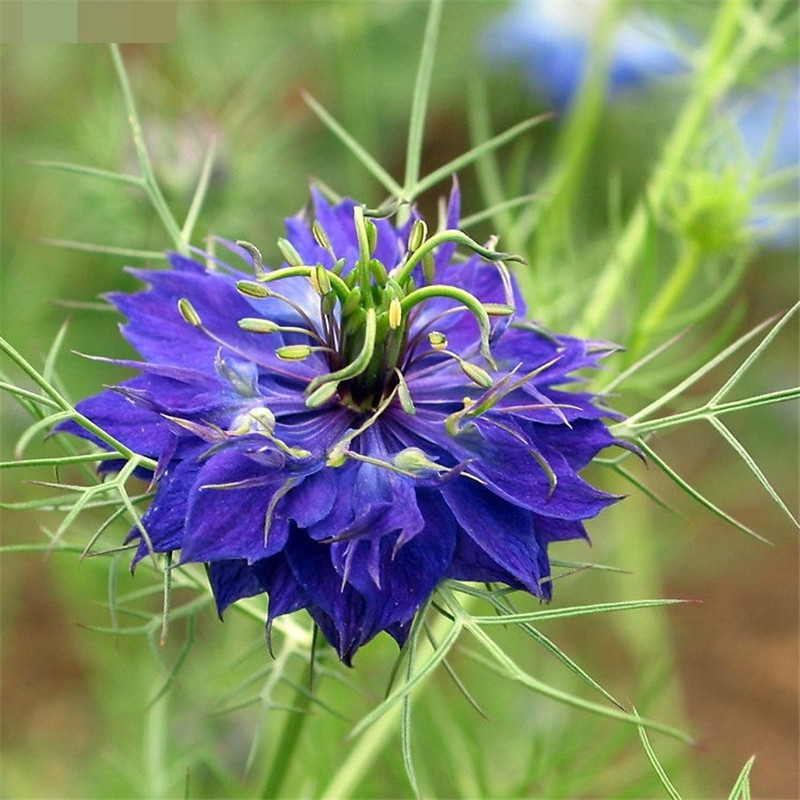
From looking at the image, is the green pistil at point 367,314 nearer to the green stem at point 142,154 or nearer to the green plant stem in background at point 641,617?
the green stem at point 142,154

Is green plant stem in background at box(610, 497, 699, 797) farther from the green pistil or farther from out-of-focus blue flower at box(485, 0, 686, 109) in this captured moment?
the green pistil

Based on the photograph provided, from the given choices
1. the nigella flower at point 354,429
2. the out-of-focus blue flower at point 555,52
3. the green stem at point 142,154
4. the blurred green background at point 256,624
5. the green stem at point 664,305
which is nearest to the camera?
the nigella flower at point 354,429

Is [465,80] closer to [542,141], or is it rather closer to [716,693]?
[542,141]

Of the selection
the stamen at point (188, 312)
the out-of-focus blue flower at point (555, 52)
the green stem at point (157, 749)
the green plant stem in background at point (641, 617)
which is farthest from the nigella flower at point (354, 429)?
the out-of-focus blue flower at point (555, 52)

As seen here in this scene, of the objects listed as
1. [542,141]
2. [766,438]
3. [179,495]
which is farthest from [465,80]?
[179,495]

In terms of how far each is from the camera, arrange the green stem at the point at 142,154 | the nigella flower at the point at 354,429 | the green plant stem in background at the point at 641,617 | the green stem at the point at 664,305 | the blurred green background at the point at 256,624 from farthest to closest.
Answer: the green plant stem in background at the point at 641,617, the blurred green background at the point at 256,624, the green stem at the point at 664,305, the green stem at the point at 142,154, the nigella flower at the point at 354,429

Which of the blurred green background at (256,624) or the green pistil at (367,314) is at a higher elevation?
the green pistil at (367,314)
